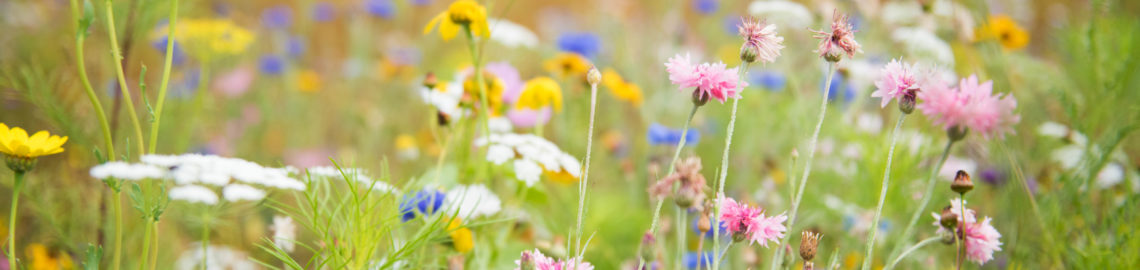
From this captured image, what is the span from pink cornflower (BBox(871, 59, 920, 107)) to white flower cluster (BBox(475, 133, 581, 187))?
33 cm

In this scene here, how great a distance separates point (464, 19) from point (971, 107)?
524mm

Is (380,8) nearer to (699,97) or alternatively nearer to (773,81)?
(773,81)

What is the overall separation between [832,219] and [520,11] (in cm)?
240

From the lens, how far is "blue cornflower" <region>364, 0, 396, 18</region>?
7.27ft

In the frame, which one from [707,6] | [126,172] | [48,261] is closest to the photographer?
[126,172]

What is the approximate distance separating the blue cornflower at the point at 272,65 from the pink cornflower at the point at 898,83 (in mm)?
2100

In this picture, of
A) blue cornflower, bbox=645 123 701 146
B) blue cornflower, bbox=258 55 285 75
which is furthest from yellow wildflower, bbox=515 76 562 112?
blue cornflower, bbox=258 55 285 75

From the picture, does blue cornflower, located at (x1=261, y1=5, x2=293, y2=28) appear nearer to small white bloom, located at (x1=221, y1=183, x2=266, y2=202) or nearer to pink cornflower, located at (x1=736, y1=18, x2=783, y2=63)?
small white bloom, located at (x1=221, y1=183, x2=266, y2=202)

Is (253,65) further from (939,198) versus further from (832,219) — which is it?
(939,198)

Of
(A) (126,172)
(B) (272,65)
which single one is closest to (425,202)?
(A) (126,172)

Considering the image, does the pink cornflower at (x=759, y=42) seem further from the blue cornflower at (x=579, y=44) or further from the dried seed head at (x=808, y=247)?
the blue cornflower at (x=579, y=44)

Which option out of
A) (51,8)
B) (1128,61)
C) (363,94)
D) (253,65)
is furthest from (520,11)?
(1128,61)

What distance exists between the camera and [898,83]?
1.80ft

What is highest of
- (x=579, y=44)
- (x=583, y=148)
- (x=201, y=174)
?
(x=579, y=44)
